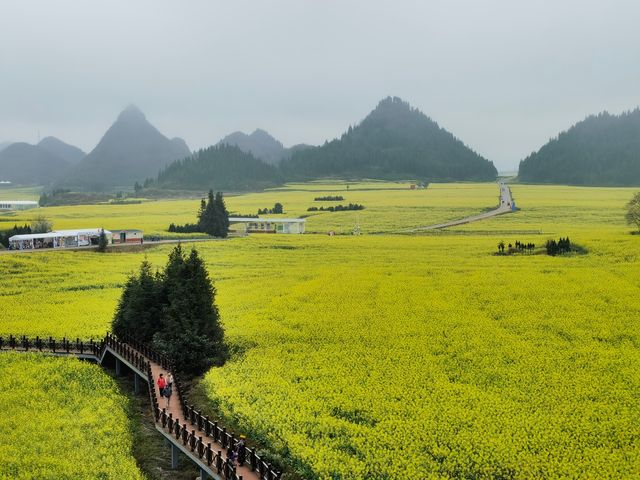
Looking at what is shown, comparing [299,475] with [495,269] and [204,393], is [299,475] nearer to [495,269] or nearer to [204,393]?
[204,393]

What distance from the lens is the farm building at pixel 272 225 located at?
96.2m

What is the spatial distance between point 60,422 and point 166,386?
15.2 ft

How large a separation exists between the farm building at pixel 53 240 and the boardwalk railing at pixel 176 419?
34.5 metres

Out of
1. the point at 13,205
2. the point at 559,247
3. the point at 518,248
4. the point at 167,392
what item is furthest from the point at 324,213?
the point at 167,392

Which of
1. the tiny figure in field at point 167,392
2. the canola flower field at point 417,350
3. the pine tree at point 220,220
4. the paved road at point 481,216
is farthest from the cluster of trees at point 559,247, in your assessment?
the tiny figure in field at point 167,392

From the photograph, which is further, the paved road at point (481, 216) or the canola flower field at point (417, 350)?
the paved road at point (481, 216)

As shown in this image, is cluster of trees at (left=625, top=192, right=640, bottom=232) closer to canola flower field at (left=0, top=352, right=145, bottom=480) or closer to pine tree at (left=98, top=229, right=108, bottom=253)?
pine tree at (left=98, top=229, right=108, bottom=253)

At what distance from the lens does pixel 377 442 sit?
2184 cm

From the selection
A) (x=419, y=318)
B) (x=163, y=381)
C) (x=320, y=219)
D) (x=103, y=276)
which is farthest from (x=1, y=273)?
(x=320, y=219)

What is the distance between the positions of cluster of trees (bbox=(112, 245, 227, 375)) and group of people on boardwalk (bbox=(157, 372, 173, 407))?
4362 mm

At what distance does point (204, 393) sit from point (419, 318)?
15541 mm

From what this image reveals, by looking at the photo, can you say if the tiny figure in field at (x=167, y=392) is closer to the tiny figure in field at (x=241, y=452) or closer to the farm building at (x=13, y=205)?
the tiny figure in field at (x=241, y=452)

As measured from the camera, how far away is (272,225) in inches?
3915

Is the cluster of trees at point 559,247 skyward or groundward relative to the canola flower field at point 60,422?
skyward
